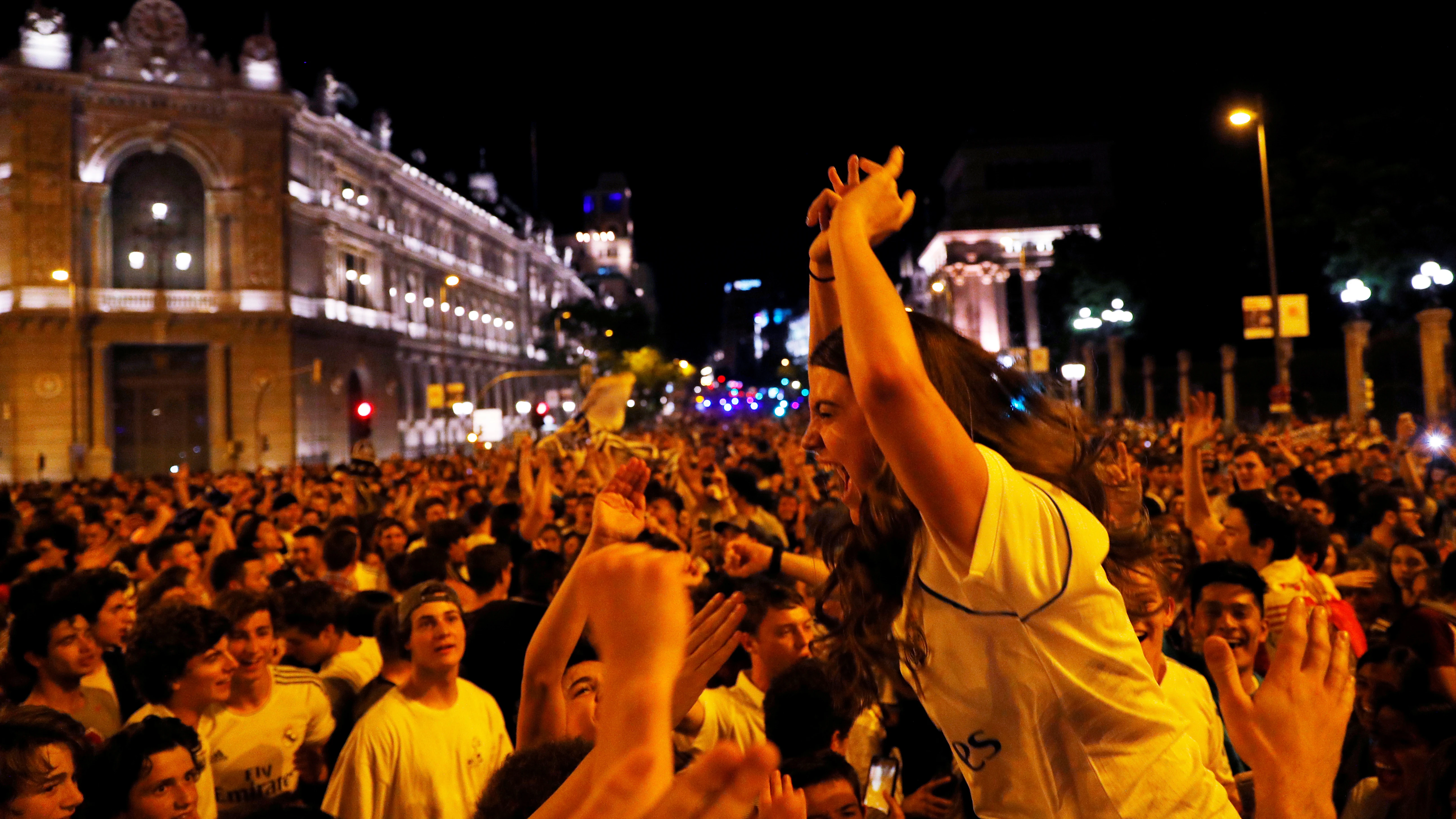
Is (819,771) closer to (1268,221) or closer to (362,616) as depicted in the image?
(362,616)

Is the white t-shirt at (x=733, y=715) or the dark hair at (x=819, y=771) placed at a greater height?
the dark hair at (x=819, y=771)

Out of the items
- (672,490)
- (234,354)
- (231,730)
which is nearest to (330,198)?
(234,354)

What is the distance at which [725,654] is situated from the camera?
203 centimetres

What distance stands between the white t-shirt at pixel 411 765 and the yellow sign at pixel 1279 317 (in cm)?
2139

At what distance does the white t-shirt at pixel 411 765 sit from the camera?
4.30m

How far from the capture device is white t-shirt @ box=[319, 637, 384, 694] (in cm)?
590

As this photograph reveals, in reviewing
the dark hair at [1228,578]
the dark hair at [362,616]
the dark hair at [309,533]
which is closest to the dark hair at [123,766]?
the dark hair at [362,616]

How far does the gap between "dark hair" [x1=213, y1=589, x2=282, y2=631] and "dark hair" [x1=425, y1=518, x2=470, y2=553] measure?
8.52 ft

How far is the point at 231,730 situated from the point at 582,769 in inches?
163

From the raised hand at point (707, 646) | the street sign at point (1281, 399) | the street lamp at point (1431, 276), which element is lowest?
the raised hand at point (707, 646)

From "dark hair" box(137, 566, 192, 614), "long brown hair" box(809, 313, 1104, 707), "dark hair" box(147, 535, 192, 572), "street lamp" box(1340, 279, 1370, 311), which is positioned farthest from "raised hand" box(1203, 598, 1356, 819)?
"street lamp" box(1340, 279, 1370, 311)

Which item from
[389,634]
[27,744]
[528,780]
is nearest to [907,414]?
[528,780]

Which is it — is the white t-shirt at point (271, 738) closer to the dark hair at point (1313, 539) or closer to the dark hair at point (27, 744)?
the dark hair at point (27, 744)

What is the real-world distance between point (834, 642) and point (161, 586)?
5.75 metres
